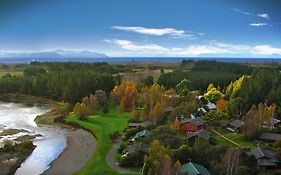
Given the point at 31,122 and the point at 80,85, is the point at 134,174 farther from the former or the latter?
the point at 80,85

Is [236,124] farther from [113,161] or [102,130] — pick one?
[113,161]

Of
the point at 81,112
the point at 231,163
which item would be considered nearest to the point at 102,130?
the point at 81,112

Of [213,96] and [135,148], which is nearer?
[135,148]

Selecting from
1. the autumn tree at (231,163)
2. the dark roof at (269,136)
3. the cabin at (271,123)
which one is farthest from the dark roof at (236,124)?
the autumn tree at (231,163)

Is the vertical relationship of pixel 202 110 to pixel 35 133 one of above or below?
above

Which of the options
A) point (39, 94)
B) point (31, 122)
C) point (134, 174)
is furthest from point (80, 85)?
point (134, 174)

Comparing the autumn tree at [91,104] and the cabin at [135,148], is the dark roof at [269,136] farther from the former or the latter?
the autumn tree at [91,104]

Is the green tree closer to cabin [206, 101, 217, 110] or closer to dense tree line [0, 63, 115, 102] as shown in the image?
cabin [206, 101, 217, 110]
